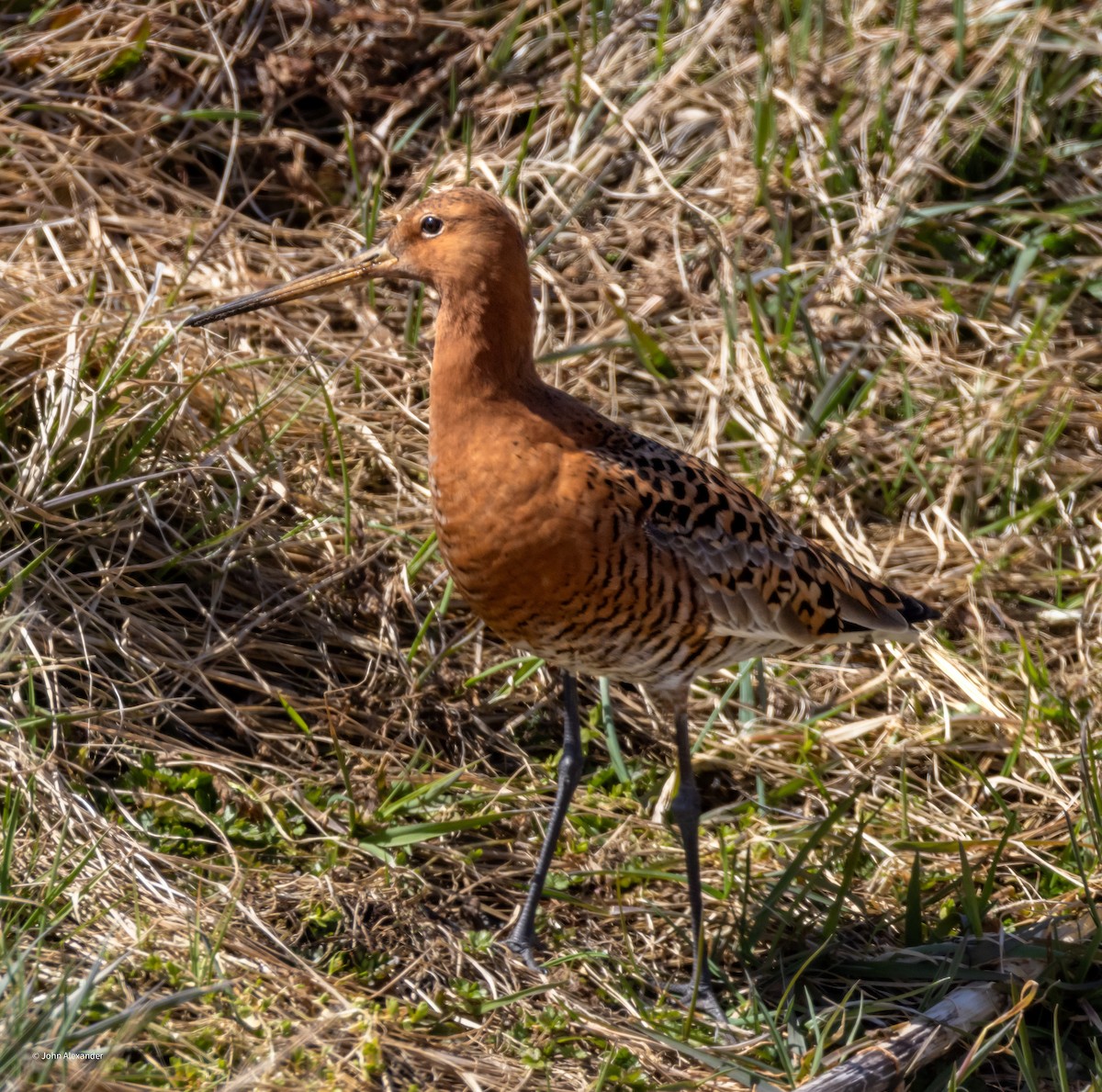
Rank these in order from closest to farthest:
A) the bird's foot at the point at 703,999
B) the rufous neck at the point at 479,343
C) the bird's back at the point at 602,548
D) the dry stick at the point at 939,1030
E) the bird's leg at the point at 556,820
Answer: the dry stick at the point at 939,1030 → the bird's back at the point at 602,548 → the rufous neck at the point at 479,343 → the bird's foot at the point at 703,999 → the bird's leg at the point at 556,820

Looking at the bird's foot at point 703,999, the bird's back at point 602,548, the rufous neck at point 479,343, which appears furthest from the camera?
the bird's foot at point 703,999

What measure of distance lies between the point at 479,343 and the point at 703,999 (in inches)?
70.2

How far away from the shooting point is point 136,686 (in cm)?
404

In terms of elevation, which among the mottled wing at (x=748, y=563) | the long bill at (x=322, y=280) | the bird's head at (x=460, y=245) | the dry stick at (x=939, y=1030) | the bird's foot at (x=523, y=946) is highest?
the bird's head at (x=460, y=245)

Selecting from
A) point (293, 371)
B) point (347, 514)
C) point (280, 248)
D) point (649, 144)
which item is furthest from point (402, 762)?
point (649, 144)

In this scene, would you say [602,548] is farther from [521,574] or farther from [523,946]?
[523,946]

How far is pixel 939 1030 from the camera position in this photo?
342 cm

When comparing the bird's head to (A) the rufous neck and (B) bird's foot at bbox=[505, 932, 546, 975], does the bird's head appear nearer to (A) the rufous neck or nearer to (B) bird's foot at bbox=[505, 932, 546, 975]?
(A) the rufous neck

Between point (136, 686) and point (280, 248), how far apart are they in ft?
7.20

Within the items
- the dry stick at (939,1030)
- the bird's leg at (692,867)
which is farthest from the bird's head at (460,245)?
the dry stick at (939,1030)


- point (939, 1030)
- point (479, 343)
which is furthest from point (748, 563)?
point (939, 1030)

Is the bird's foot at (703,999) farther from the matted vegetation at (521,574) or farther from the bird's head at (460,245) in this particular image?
the bird's head at (460,245)

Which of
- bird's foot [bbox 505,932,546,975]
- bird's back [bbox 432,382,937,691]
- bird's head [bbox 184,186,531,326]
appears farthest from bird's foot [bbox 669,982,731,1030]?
bird's head [bbox 184,186,531,326]

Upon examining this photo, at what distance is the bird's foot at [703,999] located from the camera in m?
3.71
